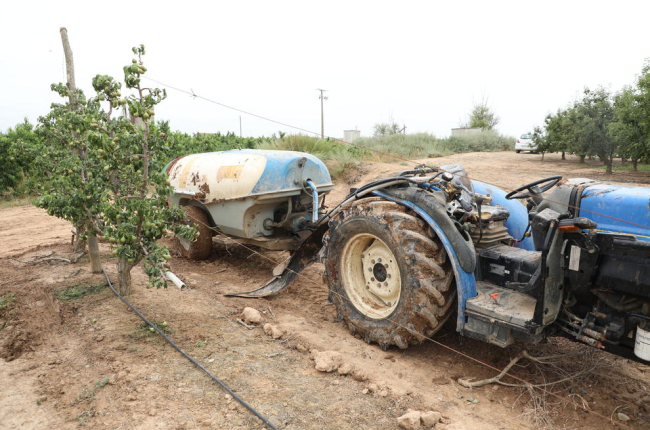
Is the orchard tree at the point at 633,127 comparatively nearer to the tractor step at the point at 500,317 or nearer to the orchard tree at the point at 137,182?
the tractor step at the point at 500,317

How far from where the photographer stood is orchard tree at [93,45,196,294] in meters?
3.71

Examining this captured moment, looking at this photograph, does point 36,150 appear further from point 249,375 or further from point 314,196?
point 249,375

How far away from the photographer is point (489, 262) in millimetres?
3572

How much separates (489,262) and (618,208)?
1021mm

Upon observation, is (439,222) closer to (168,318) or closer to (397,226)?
(397,226)

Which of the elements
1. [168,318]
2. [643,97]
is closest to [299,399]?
[168,318]

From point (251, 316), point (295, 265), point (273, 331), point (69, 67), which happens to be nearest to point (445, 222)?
point (273, 331)

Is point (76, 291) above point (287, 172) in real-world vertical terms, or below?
below

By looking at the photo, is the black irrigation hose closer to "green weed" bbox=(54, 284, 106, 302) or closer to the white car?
"green weed" bbox=(54, 284, 106, 302)

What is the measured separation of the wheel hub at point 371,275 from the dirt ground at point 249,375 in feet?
1.12

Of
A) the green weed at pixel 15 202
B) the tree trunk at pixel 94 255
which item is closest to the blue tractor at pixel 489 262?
the tree trunk at pixel 94 255

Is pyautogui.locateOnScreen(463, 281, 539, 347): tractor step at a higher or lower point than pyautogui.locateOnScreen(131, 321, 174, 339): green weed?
higher

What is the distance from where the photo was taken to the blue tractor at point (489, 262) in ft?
8.63

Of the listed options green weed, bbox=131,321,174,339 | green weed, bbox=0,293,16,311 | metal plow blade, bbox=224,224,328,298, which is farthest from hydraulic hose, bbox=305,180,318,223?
green weed, bbox=0,293,16,311
